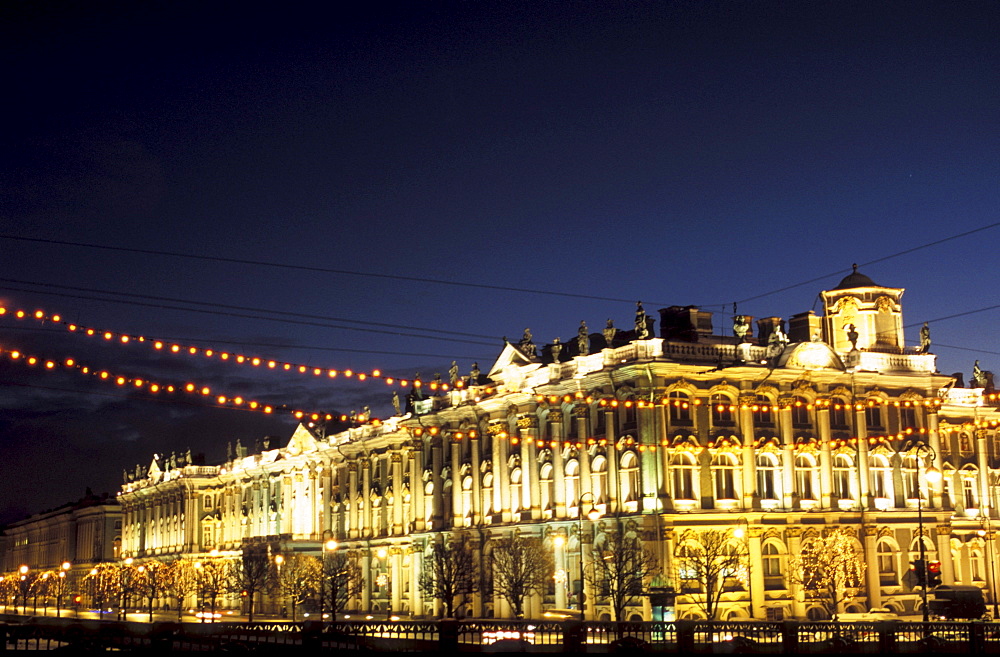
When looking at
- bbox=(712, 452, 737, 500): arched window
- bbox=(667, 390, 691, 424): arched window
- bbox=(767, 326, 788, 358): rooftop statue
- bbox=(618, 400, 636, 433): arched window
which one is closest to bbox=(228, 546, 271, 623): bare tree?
bbox=(618, 400, 636, 433): arched window

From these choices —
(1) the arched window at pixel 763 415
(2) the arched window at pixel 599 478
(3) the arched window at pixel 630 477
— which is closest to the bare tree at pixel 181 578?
(2) the arched window at pixel 599 478

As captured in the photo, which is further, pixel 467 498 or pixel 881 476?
pixel 467 498

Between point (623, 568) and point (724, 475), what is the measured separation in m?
8.94

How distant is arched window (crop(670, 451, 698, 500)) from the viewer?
77.3 metres

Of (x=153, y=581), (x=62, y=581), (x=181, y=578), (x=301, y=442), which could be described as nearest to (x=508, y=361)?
(x=301, y=442)

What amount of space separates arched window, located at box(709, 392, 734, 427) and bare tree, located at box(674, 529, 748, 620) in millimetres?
6391

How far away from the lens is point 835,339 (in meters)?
87.9

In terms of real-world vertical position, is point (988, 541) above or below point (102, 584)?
above

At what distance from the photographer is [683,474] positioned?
3061 inches

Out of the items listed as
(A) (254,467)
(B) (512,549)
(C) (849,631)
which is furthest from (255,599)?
(C) (849,631)

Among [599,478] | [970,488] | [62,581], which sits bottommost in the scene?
[62,581]

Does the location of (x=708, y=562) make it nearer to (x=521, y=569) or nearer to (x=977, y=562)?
(x=521, y=569)

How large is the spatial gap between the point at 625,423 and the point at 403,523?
3154cm

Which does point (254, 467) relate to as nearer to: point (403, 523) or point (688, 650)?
point (403, 523)
